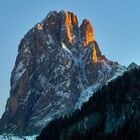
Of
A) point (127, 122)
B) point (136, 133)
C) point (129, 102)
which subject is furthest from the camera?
point (129, 102)

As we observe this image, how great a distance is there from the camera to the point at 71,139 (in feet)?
654

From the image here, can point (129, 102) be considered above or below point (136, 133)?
above

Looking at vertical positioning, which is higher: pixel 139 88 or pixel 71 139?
pixel 139 88

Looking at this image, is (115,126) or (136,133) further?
(115,126)

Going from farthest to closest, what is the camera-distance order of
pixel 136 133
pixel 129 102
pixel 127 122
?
pixel 129 102 → pixel 127 122 → pixel 136 133

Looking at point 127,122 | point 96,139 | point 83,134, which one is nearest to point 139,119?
point 127,122

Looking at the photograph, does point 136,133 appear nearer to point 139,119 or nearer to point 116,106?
point 139,119

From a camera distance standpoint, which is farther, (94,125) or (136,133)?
(94,125)

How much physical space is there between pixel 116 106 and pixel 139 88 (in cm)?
1032

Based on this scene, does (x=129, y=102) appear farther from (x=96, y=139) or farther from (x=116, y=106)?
(x=96, y=139)

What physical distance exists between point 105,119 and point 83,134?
8757 mm

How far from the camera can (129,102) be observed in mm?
192625

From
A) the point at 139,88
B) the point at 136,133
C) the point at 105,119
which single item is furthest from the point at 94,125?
the point at 136,133

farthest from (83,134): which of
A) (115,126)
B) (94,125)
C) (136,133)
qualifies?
(136,133)
